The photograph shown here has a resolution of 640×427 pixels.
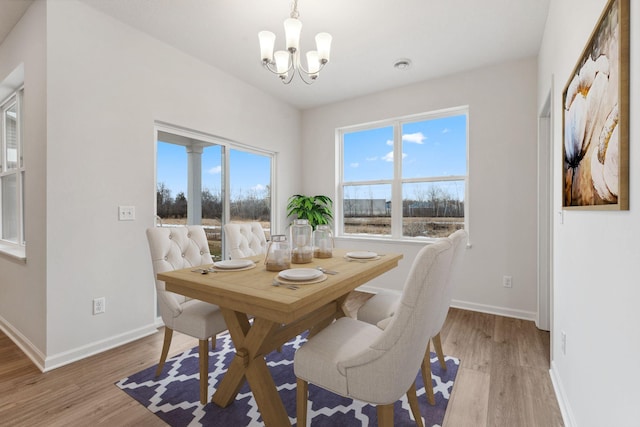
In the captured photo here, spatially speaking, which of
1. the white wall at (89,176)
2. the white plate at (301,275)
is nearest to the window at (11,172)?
the white wall at (89,176)

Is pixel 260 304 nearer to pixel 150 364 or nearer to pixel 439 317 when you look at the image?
pixel 439 317

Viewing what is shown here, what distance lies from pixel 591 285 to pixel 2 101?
5115mm

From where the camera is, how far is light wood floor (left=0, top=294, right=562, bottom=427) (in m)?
1.64

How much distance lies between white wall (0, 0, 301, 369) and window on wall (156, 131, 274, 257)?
225 mm

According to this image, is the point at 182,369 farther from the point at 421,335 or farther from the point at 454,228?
the point at 454,228

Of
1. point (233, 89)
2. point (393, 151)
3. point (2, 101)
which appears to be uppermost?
point (233, 89)

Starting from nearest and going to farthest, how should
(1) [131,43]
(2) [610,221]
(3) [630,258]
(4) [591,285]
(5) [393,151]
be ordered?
(3) [630,258]
(2) [610,221]
(4) [591,285]
(1) [131,43]
(5) [393,151]

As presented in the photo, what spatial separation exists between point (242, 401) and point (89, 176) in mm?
2017

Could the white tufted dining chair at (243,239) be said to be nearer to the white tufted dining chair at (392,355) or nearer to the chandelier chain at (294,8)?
the white tufted dining chair at (392,355)

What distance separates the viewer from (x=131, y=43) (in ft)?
8.56

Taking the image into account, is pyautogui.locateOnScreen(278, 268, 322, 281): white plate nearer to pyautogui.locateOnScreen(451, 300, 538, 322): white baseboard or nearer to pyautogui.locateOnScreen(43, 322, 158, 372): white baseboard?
pyautogui.locateOnScreen(43, 322, 158, 372): white baseboard

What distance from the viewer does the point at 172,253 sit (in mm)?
2078

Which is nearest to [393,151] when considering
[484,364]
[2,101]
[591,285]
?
[484,364]

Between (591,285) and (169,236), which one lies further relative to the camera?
(169,236)
